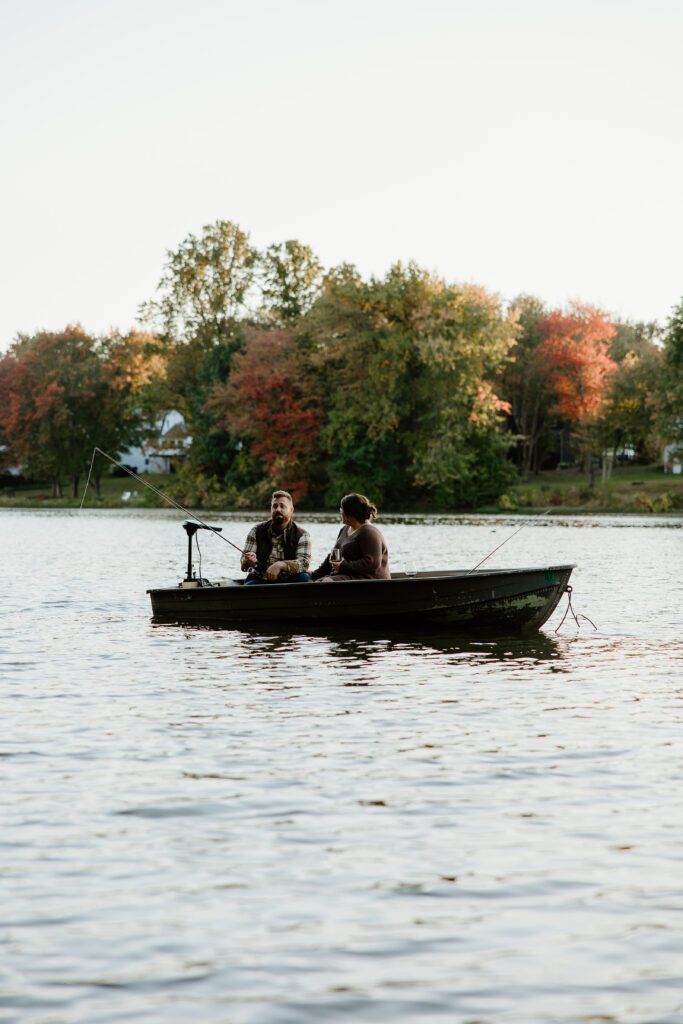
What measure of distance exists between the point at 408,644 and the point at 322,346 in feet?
183

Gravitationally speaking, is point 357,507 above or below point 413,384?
below

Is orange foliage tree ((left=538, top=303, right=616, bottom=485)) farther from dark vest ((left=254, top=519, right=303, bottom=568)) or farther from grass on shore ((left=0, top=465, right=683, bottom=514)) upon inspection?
dark vest ((left=254, top=519, right=303, bottom=568))

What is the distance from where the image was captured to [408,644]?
15930 millimetres

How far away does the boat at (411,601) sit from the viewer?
626 inches

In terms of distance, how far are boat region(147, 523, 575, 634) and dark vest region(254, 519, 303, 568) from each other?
547mm

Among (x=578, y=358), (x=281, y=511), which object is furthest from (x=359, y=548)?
(x=578, y=358)

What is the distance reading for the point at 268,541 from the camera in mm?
16891

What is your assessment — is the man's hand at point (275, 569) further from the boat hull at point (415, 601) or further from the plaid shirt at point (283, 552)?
the boat hull at point (415, 601)

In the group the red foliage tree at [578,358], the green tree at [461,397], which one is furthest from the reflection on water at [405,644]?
the red foliage tree at [578,358]

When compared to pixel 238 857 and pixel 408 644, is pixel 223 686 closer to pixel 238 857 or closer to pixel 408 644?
pixel 408 644

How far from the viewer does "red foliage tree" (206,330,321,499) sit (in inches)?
2790

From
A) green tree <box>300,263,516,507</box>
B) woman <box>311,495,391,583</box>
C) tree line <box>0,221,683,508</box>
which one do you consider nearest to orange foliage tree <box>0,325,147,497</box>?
tree line <box>0,221,683,508</box>

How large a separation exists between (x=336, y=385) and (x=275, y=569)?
5528cm

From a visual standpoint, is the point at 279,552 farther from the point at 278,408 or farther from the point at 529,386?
the point at 529,386
